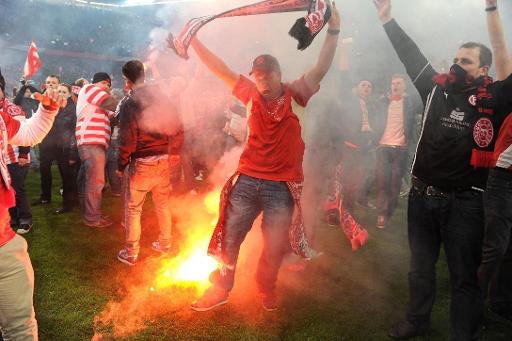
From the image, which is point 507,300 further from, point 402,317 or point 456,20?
point 456,20

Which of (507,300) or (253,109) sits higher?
(253,109)

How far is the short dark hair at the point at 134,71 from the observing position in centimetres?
414

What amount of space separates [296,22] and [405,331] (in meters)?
2.60

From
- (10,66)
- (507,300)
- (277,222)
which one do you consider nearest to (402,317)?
(507,300)

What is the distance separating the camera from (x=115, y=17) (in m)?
30.8

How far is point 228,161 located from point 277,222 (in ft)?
9.38

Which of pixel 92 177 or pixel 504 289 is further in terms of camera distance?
pixel 92 177

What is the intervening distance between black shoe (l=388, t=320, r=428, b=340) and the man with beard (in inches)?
15.0

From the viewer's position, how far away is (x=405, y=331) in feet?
10.3

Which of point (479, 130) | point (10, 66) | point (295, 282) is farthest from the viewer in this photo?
point (10, 66)

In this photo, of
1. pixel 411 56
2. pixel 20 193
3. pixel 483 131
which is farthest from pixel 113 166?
pixel 483 131

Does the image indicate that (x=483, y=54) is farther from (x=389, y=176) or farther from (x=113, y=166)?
(x=113, y=166)

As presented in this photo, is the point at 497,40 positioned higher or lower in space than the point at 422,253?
higher

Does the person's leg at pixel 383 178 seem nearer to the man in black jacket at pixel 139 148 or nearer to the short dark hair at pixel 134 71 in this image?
the man in black jacket at pixel 139 148
